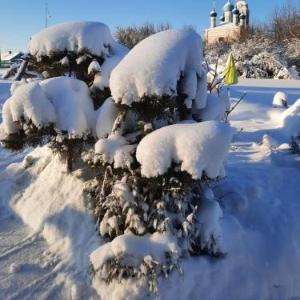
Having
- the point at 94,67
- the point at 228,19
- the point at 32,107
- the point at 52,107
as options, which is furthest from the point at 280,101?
the point at 228,19

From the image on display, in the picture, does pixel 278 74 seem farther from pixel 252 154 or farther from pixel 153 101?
pixel 153 101

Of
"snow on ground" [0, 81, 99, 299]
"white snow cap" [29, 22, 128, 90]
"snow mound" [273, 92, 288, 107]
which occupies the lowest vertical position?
"snow mound" [273, 92, 288, 107]

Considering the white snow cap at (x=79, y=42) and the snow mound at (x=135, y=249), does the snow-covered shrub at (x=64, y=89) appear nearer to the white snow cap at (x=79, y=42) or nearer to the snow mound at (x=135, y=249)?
the white snow cap at (x=79, y=42)

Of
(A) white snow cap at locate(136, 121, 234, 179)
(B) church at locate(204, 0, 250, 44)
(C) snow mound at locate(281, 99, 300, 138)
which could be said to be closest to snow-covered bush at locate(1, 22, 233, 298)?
(A) white snow cap at locate(136, 121, 234, 179)

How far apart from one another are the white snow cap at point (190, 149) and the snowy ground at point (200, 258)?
0.86 m

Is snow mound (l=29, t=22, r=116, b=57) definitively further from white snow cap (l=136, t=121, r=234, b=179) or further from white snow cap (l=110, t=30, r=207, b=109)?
white snow cap (l=136, t=121, r=234, b=179)

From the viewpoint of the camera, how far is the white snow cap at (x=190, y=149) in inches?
114

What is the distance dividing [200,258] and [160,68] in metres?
1.49

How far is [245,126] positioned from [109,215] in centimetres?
A: 427

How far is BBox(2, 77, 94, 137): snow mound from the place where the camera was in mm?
3541

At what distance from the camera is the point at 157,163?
2.97 meters

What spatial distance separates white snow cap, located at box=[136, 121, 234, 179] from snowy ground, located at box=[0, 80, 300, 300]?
0.86m

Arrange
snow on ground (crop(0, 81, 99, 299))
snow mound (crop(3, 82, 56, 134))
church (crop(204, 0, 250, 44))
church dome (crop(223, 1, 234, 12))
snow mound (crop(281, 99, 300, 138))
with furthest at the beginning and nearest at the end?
church dome (crop(223, 1, 234, 12)), church (crop(204, 0, 250, 44)), snow mound (crop(281, 99, 300, 138)), snow mound (crop(3, 82, 56, 134)), snow on ground (crop(0, 81, 99, 299))

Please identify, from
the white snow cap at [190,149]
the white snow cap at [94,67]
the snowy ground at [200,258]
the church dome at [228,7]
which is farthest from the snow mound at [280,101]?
the church dome at [228,7]
